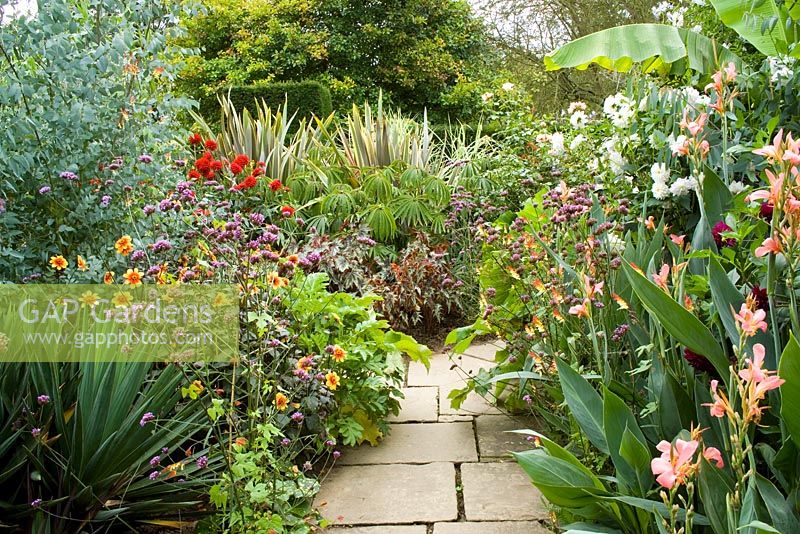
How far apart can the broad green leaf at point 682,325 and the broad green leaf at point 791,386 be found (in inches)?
9.2

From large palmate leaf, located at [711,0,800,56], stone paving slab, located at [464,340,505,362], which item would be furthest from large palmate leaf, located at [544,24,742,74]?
stone paving slab, located at [464,340,505,362]

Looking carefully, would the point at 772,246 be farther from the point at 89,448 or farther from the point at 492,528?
the point at 89,448

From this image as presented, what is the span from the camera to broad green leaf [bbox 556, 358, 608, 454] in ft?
6.77

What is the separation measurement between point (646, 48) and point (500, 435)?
95.4 inches

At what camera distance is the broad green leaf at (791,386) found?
145cm

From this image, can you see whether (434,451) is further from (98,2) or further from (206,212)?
(98,2)

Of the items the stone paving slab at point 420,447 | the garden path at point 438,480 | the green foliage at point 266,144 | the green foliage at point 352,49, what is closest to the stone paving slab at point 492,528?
the garden path at point 438,480

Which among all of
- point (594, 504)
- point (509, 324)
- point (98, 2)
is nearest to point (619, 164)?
point (509, 324)

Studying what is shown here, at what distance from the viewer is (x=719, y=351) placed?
5.85ft

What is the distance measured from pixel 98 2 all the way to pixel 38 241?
1.10 meters

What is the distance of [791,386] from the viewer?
149 cm

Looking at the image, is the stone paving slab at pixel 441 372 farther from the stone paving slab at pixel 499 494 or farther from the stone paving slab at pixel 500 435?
the stone paving slab at pixel 499 494

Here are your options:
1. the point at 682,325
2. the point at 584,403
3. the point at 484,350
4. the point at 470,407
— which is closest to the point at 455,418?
the point at 470,407

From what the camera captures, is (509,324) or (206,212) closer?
(206,212)
